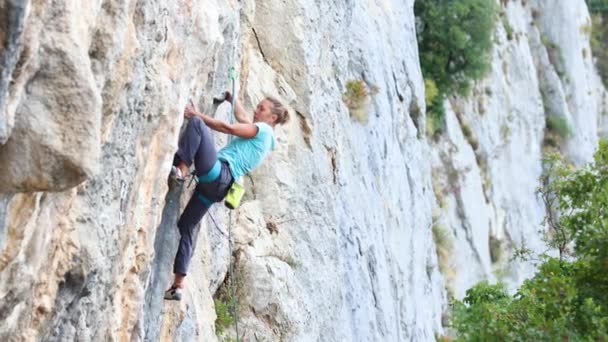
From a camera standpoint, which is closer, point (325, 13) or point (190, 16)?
point (190, 16)

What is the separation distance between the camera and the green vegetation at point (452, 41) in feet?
81.1

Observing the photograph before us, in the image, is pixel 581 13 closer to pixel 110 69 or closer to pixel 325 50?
pixel 325 50

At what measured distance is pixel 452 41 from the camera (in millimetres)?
24703

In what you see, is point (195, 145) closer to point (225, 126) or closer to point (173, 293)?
point (225, 126)

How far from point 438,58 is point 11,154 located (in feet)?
69.1

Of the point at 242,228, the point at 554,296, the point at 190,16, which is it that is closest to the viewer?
the point at 190,16

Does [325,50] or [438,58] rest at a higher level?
[438,58]

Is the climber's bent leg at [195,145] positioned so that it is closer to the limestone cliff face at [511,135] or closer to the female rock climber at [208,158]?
the female rock climber at [208,158]

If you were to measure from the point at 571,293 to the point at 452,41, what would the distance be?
1716 centimetres

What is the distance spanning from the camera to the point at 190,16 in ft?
23.2

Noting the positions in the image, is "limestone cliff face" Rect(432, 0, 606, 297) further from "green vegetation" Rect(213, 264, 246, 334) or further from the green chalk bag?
the green chalk bag

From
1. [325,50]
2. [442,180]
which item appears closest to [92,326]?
[325,50]

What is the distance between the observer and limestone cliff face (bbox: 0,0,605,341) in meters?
4.70

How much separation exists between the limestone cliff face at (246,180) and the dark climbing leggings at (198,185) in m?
Result: 0.13
